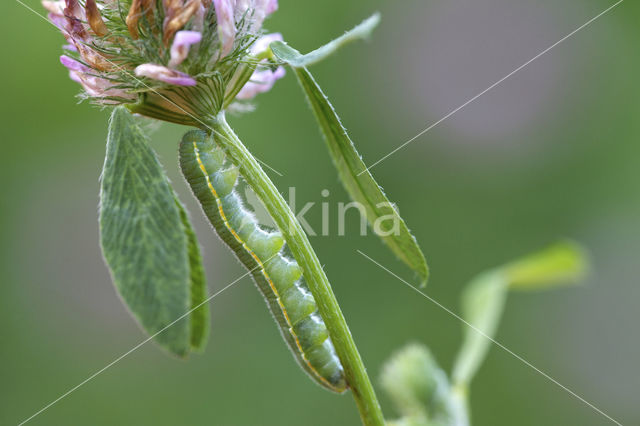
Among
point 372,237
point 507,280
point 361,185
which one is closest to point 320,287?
point 361,185

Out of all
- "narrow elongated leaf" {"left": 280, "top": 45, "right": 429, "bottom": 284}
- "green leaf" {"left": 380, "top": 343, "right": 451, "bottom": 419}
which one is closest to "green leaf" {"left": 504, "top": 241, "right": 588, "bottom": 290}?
"green leaf" {"left": 380, "top": 343, "right": 451, "bottom": 419}

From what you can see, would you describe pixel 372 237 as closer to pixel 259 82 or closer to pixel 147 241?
pixel 259 82

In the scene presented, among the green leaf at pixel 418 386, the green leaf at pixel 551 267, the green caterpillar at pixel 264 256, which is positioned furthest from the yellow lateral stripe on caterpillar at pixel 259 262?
the green leaf at pixel 551 267

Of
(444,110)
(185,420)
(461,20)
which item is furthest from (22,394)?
(461,20)

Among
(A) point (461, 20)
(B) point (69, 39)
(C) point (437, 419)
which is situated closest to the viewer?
(B) point (69, 39)

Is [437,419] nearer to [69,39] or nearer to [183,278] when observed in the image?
[183,278]
